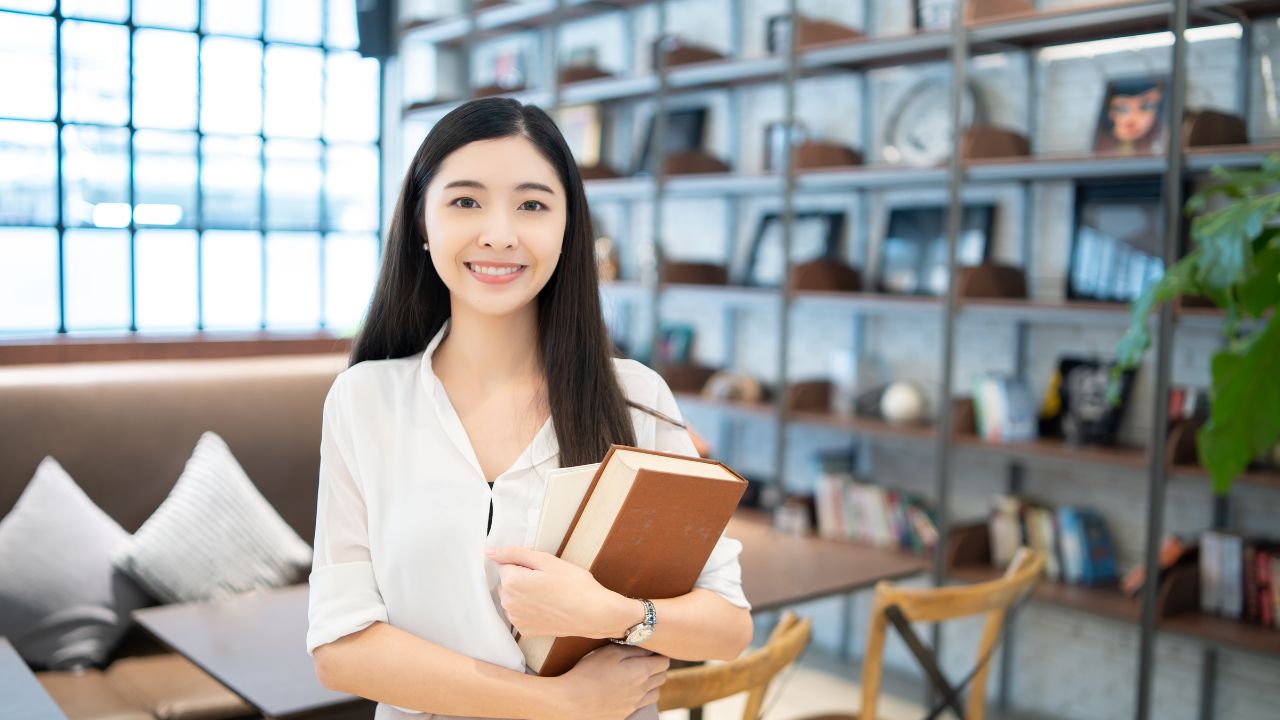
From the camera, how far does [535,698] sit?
1.32 meters

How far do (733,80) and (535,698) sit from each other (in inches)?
170

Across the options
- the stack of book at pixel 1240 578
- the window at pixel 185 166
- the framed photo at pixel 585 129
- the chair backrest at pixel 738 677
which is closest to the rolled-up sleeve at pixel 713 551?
the chair backrest at pixel 738 677

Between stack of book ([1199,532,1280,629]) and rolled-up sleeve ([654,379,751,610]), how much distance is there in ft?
9.01

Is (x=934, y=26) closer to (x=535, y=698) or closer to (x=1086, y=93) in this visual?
(x=1086, y=93)

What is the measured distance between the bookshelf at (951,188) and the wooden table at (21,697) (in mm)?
1756

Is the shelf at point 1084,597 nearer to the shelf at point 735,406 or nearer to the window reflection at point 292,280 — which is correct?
the shelf at point 735,406

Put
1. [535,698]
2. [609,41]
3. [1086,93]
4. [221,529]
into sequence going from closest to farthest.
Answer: [535,698] < [221,529] < [1086,93] < [609,41]

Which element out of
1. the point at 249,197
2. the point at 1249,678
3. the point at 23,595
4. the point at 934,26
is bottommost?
the point at 1249,678

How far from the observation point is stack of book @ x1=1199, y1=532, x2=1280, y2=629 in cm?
354

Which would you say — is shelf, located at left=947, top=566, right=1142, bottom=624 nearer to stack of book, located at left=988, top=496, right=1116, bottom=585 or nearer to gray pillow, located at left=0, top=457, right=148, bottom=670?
stack of book, located at left=988, top=496, right=1116, bottom=585

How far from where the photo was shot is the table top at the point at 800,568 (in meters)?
2.67

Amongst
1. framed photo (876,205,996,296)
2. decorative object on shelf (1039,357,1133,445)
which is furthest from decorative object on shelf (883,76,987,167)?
decorative object on shelf (1039,357,1133,445)

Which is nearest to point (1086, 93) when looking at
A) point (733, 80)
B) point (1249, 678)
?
point (733, 80)

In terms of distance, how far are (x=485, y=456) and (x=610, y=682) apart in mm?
316
